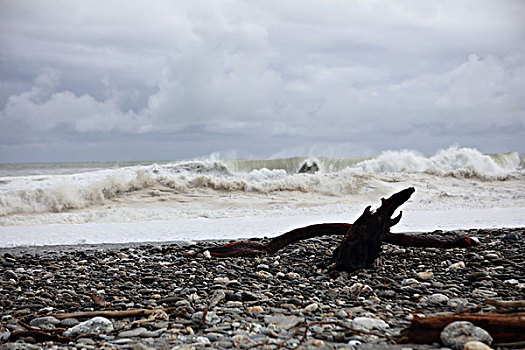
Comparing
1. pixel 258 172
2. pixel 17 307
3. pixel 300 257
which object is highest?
pixel 258 172

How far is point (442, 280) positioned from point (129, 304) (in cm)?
232

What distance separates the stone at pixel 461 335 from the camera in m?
2.11

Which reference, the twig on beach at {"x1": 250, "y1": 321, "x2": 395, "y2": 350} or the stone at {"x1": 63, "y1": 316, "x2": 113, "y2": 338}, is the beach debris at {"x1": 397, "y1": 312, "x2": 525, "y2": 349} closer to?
the twig on beach at {"x1": 250, "y1": 321, "x2": 395, "y2": 350}

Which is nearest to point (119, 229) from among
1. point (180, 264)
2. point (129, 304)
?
point (180, 264)

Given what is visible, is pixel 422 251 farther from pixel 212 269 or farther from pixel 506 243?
pixel 212 269

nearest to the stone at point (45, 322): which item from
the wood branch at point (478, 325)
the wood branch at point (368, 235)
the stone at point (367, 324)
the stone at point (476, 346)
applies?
the stone at point (367, 324)

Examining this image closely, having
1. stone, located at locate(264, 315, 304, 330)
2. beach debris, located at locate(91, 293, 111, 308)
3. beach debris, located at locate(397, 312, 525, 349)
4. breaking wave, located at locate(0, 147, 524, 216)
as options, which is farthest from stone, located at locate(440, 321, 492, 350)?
breaking wave, located at locate(0, 147, 524, 216)

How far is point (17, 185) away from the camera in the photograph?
51.2 feet

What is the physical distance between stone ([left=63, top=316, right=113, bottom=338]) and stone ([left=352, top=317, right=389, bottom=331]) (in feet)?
4.56

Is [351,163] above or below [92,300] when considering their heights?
above

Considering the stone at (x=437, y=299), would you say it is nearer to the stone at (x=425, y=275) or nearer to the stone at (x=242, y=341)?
the stone at (x=425, y=275)

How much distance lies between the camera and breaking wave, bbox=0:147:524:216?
12.6 meters

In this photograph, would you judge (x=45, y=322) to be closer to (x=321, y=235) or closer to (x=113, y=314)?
(x=113, y=314)

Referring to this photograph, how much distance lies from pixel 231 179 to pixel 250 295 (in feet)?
40.1
